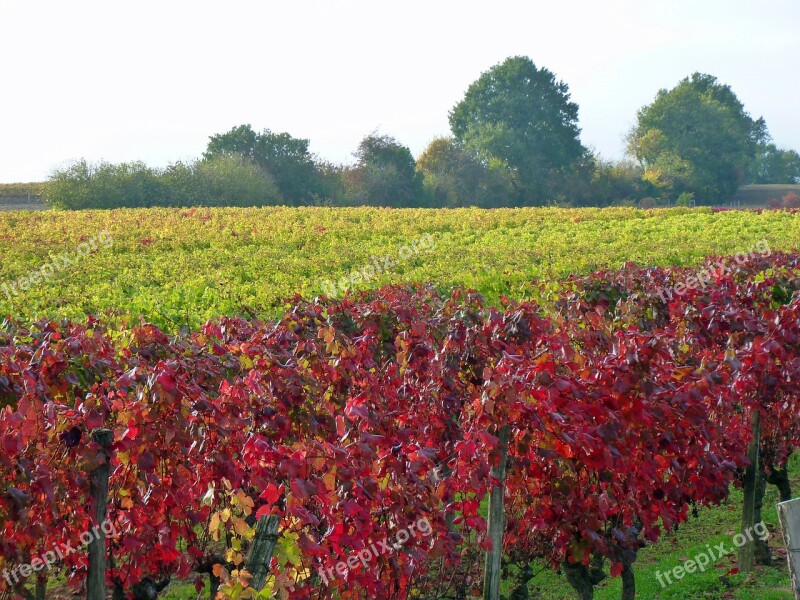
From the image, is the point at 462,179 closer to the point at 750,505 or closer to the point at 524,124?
the point at 524,124

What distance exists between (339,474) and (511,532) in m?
1.98

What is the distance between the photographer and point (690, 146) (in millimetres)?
75625

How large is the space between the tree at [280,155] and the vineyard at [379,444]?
4247cm

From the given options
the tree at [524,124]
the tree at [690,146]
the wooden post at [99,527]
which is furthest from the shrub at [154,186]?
the wooden post at [99,527]

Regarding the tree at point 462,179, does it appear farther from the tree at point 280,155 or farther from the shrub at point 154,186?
the shrub at point 154,186

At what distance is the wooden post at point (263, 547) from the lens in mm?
3271

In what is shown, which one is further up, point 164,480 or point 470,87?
point 470,87

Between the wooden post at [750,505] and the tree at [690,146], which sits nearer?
the wooden post at [750,505]

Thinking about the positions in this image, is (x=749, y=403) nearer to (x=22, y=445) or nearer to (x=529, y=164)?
(x=22, y=445)

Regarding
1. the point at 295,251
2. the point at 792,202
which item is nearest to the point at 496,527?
the point at 295,251

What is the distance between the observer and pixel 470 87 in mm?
74812

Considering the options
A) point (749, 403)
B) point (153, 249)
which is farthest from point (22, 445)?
point (153, 249)

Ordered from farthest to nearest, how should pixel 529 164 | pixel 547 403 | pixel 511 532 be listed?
pixel 529 164
pixel 511 532
pixel 547 403

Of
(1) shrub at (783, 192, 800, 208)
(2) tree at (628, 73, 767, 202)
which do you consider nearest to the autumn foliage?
(1) shrub at (783, 192, 800, 208)
